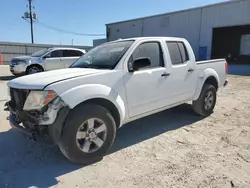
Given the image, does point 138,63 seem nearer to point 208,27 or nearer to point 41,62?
point 41,62

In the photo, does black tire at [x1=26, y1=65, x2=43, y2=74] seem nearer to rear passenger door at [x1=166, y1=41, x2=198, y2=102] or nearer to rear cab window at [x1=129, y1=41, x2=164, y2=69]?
rear passenger door at [x1=166, y1=41, x2=198, y2=102]

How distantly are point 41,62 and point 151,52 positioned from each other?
1033 cm

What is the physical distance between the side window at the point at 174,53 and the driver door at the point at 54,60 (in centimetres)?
1001

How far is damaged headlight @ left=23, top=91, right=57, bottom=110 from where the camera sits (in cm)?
313

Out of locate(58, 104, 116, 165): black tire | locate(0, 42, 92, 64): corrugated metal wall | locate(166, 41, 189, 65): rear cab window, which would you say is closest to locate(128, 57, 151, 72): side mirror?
locate(58, 104, 116, 165): black tire

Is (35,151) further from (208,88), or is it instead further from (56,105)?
(208,88)

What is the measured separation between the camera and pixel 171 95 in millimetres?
4738

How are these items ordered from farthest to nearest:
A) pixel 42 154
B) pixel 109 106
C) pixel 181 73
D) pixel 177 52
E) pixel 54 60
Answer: pixel 54 60 < pixel 177 52 < pixel 181 73 < pixel 42 154 < pixel 109 106

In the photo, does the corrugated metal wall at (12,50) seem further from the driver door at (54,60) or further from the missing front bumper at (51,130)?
the missing front bumper at (51,130)

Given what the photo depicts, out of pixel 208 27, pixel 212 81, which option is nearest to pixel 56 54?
pixel 212 81

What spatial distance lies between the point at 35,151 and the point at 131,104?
5.83ft

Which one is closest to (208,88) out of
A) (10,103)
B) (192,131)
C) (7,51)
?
(192,131)

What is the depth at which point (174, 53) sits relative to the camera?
4918 mm

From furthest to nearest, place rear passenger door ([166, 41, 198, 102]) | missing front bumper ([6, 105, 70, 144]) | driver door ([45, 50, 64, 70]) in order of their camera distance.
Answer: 1. driver door ([45, 50, 64, 70])
2. rear passenger door ([166, 41, 198, 102])
3. missing front bumper ([6, 105, 70, 144])
